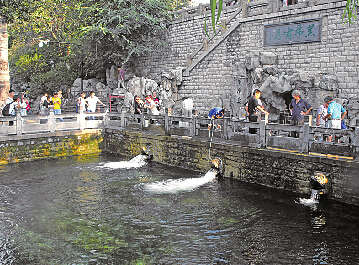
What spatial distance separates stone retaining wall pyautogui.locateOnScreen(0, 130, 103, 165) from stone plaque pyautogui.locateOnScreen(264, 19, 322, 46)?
945 cm

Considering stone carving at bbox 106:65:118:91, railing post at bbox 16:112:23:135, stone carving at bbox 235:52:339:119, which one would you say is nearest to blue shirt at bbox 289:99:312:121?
stone carving at bbox 235:52:339:119

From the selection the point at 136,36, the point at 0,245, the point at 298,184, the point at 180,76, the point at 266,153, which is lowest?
the point at 0,245

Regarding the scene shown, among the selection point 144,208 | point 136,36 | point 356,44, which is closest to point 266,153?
point 144,208

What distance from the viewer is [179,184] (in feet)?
38.4

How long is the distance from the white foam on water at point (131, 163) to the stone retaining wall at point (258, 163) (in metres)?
0.54

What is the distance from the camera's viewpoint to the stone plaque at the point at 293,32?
1738 cm

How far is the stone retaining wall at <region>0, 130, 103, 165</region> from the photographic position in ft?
48.2

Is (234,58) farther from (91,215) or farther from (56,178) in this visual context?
(91,215)

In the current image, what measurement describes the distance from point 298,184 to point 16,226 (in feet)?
22.4

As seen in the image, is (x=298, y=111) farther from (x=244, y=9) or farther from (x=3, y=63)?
(x=3, y=63)

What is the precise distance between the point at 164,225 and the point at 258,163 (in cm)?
397

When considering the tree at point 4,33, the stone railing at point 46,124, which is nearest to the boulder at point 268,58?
the stone railing at point 46,124

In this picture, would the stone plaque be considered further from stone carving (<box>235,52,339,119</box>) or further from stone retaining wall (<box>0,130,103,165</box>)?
stone retaining wall (<box>0,130,103,165</box>)

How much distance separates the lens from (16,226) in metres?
8.28
